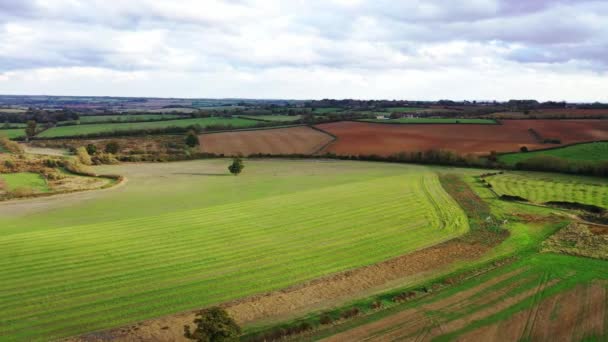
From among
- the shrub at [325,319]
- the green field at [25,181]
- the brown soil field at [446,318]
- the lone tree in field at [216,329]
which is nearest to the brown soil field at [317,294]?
the shrub at [325,319]

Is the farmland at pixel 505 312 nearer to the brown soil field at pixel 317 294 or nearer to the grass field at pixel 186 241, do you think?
the brown soil field at pixel 317 294

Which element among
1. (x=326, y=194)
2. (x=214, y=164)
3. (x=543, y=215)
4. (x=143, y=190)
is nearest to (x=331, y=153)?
(x=214, y=164)

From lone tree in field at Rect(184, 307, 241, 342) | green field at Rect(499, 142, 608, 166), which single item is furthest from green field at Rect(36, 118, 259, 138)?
lone tree in field at Rect(184, 307, 241, 342)

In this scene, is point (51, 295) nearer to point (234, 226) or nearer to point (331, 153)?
point (234, 226)

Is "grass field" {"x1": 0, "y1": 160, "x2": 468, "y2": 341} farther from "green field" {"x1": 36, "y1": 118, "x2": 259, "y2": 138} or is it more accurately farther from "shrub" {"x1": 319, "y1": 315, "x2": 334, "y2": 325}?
"green field" {"x1": 36, "y1": 118, "x2": 259, "y2": 138}

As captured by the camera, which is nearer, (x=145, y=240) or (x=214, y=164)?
(x=145, y=240)

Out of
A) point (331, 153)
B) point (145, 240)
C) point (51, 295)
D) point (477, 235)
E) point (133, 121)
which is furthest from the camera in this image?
point (133, 121)
